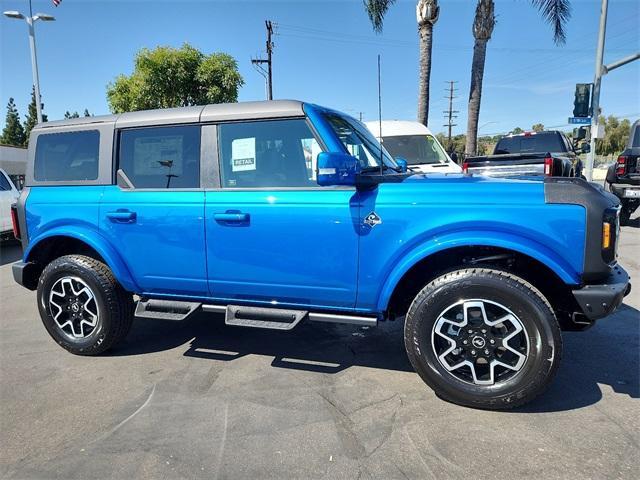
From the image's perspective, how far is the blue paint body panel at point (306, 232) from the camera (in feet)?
9.37

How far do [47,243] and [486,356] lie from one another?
3.78 meters

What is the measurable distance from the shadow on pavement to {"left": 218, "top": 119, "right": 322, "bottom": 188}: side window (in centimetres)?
152

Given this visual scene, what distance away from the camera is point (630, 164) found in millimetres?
10055

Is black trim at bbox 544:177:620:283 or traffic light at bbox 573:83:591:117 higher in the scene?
traffic light at bbox 573:83:591:117

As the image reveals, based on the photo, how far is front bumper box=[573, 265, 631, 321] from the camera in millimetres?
2730

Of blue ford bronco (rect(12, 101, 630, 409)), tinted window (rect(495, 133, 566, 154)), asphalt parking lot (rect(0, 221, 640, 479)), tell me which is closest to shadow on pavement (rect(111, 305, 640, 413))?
asphalt parking lot (rect(0, 221, 640, 479))

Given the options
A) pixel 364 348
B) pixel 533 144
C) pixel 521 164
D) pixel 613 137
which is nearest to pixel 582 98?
pixel 533 144

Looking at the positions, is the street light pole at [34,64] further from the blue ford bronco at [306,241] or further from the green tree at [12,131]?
the green tree at [12,131]

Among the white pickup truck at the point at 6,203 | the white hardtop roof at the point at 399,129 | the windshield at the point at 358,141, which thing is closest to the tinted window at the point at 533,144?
the white hardtop roof at the point at 399,129

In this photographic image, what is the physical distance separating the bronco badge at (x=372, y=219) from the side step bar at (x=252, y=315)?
2.22ft

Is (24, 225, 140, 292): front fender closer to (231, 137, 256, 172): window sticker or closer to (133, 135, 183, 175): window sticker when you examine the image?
(133, 135, 183, 175): window sticker

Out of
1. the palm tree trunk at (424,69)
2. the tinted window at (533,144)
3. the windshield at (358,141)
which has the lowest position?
the windshield at (358,141)

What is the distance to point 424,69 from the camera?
14.1 metres

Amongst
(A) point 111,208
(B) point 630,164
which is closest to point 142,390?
(A) point 111,208
